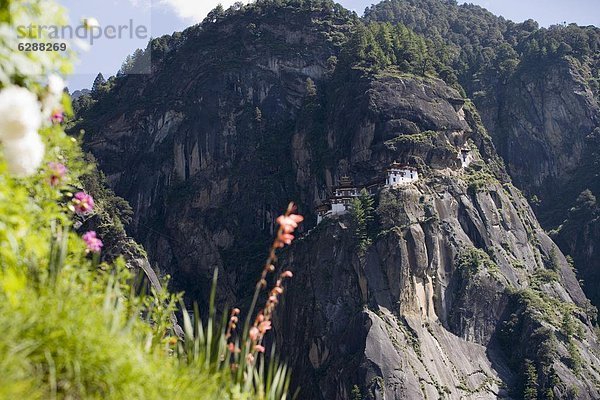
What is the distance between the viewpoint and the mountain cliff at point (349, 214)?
219 feet

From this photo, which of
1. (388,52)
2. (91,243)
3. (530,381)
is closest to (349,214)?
(530,381)

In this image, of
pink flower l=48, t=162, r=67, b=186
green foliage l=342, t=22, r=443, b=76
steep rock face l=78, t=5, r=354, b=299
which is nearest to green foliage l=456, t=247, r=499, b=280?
steep rock face l=78, t=5, r=354, b=299

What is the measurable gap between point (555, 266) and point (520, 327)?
15.8 m

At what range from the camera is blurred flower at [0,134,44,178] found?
Result: 236 inches

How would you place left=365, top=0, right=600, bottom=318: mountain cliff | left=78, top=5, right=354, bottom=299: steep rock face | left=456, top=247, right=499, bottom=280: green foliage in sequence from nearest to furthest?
1. left=456, top=247, right=499, bottom=280: green foliage
2. left=78, top=5, right=354, bottom=299: steep rock face
3. left=365, top=0, right=600, bottom=318: mountain cliff

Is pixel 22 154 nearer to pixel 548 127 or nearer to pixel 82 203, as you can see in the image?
pixel 82 203

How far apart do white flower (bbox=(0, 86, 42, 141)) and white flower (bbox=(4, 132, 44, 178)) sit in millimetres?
47

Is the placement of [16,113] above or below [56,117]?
below

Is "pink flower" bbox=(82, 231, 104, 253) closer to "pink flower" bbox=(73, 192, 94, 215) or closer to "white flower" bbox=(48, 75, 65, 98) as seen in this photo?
"pink flower" bbox=(73, 192, 94, 215)

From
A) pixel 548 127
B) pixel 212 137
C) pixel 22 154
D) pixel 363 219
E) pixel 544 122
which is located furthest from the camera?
pixel 544 122

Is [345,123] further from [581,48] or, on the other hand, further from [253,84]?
[581,48]

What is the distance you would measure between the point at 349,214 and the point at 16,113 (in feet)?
223

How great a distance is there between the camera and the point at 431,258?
71.9m

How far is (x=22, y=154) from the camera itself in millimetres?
6059
